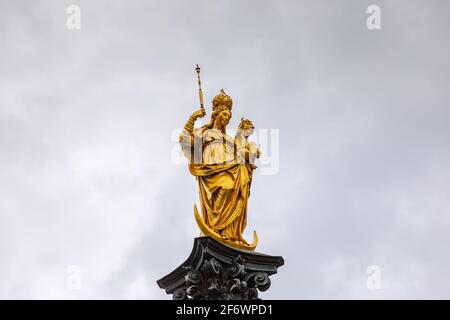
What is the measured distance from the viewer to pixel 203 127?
5328cm

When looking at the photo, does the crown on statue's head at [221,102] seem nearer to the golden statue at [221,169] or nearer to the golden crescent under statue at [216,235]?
the golden statue at [221,169]

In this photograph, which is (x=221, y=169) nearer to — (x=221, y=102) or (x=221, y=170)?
(x=221, y=170)

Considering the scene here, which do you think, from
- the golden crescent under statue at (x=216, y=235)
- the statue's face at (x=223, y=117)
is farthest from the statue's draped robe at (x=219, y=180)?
the statue's face at (x=223, y=117)

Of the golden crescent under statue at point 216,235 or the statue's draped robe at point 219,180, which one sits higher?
the statue's draped robe at point 219,180

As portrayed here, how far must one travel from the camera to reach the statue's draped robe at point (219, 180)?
2019 inches

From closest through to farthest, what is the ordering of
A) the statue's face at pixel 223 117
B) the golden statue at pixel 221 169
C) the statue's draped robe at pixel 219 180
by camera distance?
1. the golden statue at pixel 221 169
2. the statue's draped robe at pixel 219 180
3. the statue's face at pixel 223 117

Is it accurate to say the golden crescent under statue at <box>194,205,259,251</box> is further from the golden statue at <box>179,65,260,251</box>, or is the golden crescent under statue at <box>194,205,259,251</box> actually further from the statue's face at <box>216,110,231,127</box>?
the statue's face at <box>216,110,231,127</box>

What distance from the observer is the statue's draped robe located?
51281mm

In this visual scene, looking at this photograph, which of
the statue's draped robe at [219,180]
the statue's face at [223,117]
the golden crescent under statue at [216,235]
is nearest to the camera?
the golden crescent under statue at [216,235]

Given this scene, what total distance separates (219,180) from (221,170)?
1.14ft

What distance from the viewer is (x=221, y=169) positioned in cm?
5191

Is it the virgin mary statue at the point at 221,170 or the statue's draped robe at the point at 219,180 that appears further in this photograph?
the statue's draped robe at the point at 219,180
